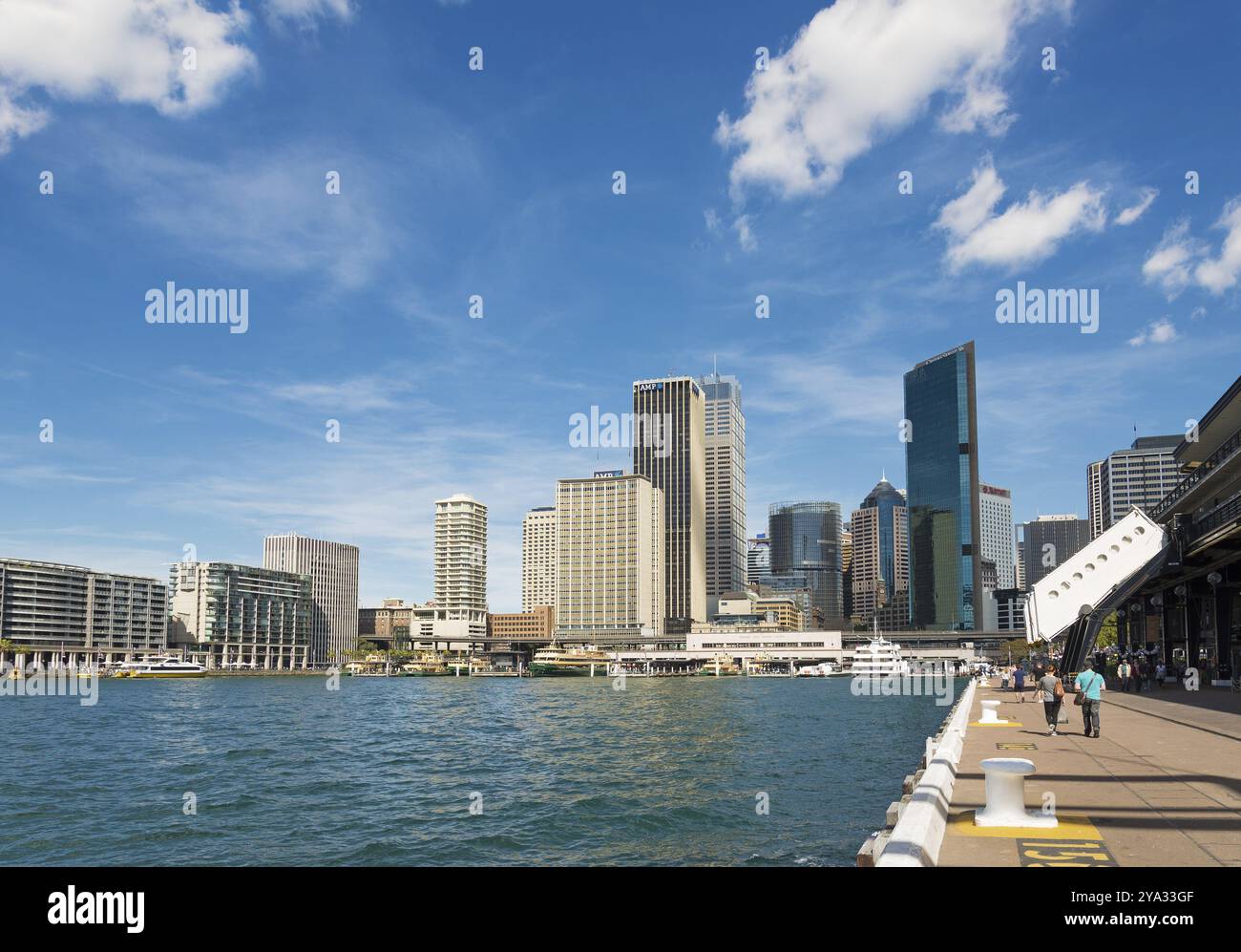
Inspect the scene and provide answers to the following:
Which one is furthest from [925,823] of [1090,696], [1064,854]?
[1090,696]

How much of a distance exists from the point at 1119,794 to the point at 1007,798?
4.02 m

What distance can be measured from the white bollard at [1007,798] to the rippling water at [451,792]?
706 centimetres

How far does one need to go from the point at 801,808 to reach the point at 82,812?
20.9m

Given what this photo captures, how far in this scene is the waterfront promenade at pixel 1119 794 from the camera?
36.0ft

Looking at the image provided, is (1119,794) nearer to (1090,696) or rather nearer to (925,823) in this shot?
(925,823)

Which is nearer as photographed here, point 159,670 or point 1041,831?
point 1041,831

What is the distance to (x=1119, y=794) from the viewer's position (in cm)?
1550

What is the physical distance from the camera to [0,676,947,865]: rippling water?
70.9 ft

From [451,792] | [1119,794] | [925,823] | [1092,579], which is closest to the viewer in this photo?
[925,823]

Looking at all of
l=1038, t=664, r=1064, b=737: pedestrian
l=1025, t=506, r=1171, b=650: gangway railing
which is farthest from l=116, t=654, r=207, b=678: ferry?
l=1038, t=664, r=1064, b=737: pedestrian

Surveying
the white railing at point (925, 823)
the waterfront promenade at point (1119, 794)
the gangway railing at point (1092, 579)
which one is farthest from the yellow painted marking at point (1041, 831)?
the gangway railing at point (1092, 579)

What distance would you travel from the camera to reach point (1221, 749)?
21938 mm
